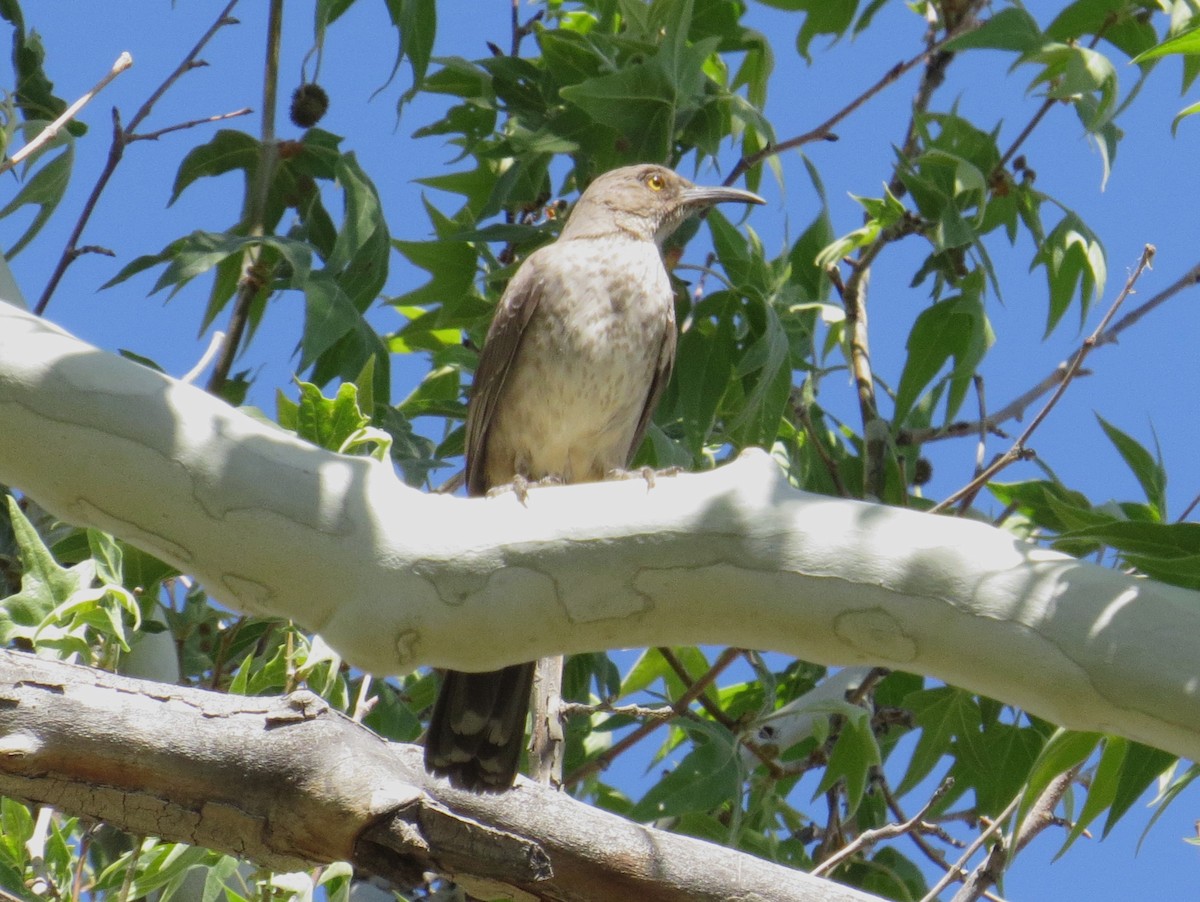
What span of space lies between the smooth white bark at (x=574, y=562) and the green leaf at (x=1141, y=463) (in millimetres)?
1068

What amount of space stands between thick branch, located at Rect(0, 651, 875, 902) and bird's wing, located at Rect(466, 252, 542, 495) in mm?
1754

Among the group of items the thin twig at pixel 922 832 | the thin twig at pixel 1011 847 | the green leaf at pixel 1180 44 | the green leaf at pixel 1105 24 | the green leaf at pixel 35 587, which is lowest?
the thin twig at pixel 922 832

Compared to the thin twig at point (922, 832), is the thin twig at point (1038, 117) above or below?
above

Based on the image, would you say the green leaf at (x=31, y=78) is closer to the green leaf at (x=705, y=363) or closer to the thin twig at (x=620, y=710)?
the green leaf at (x=705, y=363)

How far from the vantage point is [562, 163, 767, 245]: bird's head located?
506cm

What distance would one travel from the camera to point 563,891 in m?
3.07

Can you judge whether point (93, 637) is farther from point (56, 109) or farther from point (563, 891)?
point (56, 109)

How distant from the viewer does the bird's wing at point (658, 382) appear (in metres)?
4.87

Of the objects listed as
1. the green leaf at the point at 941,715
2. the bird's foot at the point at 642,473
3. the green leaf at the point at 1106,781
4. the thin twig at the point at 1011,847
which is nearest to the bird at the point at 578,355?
the bird's foot at the point at 642,473

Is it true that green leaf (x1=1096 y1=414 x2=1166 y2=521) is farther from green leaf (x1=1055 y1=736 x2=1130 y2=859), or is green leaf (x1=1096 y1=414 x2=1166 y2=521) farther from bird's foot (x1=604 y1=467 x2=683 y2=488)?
bird's foot (x1=604 y1=467 x2=683 y2=488)

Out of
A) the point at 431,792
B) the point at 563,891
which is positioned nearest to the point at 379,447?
the point at 431,792

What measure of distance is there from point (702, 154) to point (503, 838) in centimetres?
258

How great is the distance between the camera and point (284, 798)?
296cm

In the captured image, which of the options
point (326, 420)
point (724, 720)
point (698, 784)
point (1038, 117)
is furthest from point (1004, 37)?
point (326, 420)
